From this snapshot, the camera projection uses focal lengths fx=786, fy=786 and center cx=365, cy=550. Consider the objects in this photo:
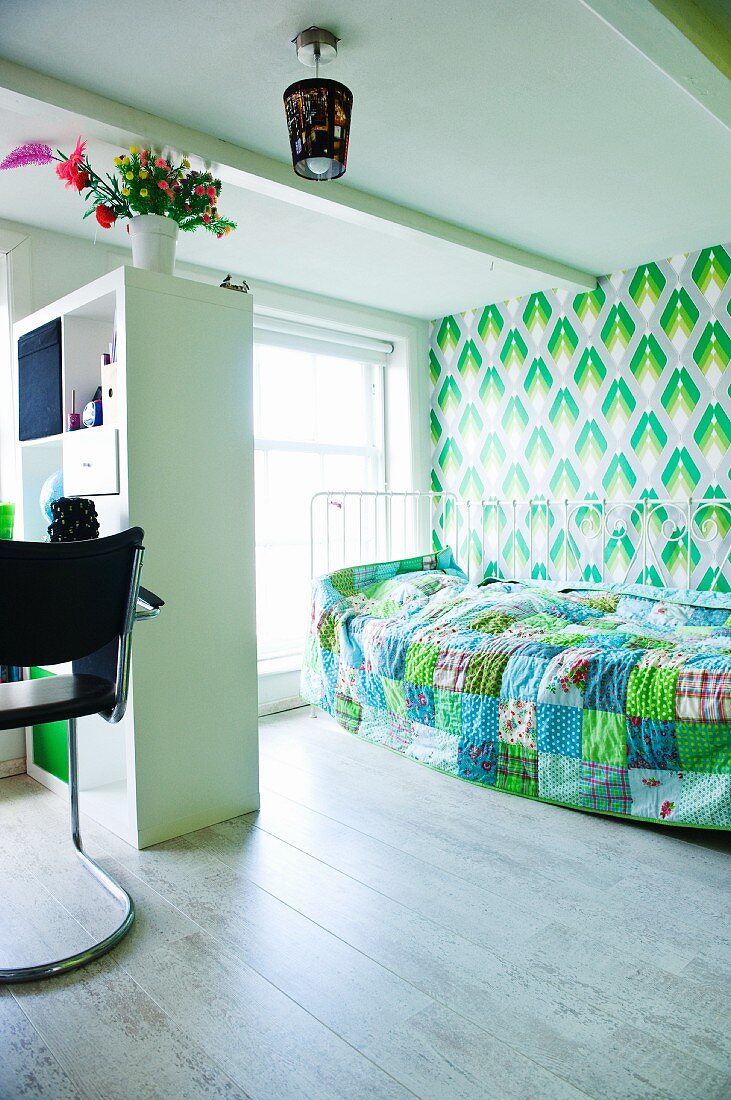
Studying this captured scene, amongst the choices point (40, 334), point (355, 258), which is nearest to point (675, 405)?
point (355, 258)

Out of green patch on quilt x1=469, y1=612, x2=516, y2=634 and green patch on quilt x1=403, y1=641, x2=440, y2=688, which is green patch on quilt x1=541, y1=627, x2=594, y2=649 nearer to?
green patch on quilt x1=469, y1=612, x2=516, y2=634

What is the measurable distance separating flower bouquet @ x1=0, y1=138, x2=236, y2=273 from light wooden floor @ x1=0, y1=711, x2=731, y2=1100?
1707 millimetres

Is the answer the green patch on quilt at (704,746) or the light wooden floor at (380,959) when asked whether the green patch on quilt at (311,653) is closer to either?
the light wooden floor at (380,959)

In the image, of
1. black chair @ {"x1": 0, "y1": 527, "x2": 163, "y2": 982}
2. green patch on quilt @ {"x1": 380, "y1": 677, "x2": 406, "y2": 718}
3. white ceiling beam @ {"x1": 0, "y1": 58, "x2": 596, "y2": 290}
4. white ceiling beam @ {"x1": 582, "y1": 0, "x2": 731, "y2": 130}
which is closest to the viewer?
black chair @ {"x1": 0, "y1": 527, "x2": 163, "y2": 982}

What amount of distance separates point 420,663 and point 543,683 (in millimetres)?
511

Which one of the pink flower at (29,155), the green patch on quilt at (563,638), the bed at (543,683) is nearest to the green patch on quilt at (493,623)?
the bed at (543,683)

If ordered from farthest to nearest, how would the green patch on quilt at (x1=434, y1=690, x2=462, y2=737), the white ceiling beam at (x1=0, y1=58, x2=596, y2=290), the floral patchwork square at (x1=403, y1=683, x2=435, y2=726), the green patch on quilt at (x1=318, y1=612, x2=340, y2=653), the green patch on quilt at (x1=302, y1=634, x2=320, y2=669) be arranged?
the green patch on quilt at (x1=302, y1=634, x2=320, y2=669) → the green patch on quilt at (x1=318, y1=612, x2=340, y2=653) → the floral patchwork square at (x1=403, y1=683, x2=435, y2=726) → the green patch on quilt at (x1=434, y1=690, x2=462, y2=737) → the white ceiling beam at (x1=0, y1=58, x2=596, y2=290)

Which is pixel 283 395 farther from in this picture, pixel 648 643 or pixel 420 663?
pixel 648 643

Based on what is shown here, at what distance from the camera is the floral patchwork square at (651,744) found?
84.7 inches

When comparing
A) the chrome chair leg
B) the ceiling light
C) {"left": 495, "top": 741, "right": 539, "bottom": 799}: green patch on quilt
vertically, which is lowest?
the chrome chair leg

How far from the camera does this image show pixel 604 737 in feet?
7.43

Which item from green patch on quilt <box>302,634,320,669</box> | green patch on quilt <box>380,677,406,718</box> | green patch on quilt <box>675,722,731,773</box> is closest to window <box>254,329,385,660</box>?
green patch on quilt <box>302,634,320,669</box>

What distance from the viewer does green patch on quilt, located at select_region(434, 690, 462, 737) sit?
262cm

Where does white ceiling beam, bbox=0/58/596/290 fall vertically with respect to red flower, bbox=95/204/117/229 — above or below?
above
